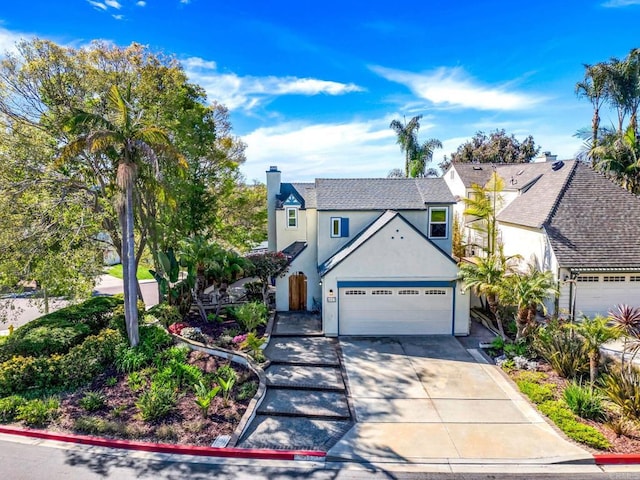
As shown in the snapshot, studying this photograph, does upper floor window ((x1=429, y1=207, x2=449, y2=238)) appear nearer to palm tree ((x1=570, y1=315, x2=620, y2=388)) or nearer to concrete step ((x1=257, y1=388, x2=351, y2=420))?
palm tree ((x1=570, y1=315, x2=620, y2=388))

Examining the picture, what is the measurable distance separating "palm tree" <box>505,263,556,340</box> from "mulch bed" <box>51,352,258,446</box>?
1014cm

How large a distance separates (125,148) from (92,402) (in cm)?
811

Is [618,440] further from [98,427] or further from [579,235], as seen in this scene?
[98,427]

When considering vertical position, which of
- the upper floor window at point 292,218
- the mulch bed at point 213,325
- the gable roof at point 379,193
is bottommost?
the mulch bed at point 213,325

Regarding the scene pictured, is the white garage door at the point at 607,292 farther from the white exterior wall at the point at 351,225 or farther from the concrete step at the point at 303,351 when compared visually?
the concrete step at the point at 303,351

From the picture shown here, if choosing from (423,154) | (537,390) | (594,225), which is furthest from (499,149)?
(537,390)

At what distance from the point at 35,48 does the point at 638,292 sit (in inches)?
1040

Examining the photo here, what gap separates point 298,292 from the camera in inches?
782

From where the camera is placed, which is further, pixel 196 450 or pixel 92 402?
pixel 92 402

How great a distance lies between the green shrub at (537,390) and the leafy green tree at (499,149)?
38373 mm

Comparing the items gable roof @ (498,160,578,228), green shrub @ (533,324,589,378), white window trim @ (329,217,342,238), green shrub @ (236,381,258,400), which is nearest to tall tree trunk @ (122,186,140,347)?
green shrub @ (236,381,258,400)

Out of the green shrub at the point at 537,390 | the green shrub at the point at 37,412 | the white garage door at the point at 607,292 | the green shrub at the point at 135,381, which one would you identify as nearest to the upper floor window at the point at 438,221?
the white garage door at the point at 607,292

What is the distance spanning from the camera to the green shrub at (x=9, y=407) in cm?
1028

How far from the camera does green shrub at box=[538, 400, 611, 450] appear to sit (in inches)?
362
